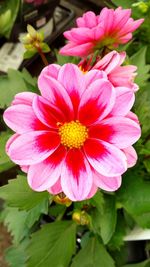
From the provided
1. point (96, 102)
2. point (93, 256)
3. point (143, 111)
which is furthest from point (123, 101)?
point (93, 256)

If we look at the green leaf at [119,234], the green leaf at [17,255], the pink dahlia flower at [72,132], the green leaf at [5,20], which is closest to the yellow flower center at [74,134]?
the pink dahlia flower at [72,132]

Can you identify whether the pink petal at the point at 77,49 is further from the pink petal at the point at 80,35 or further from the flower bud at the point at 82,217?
the flower bud at the point at 82,217

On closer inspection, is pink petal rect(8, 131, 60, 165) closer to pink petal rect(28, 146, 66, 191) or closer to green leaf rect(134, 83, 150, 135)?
pink petal rect(28, 146, 66, 191)

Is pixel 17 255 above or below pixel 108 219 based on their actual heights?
below

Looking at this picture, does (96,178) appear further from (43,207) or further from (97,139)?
(43,207)

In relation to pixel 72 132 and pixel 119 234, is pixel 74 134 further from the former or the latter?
pixel 119 234

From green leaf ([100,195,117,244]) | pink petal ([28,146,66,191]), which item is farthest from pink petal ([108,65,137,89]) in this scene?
green leaf ([100,195,117,244])
